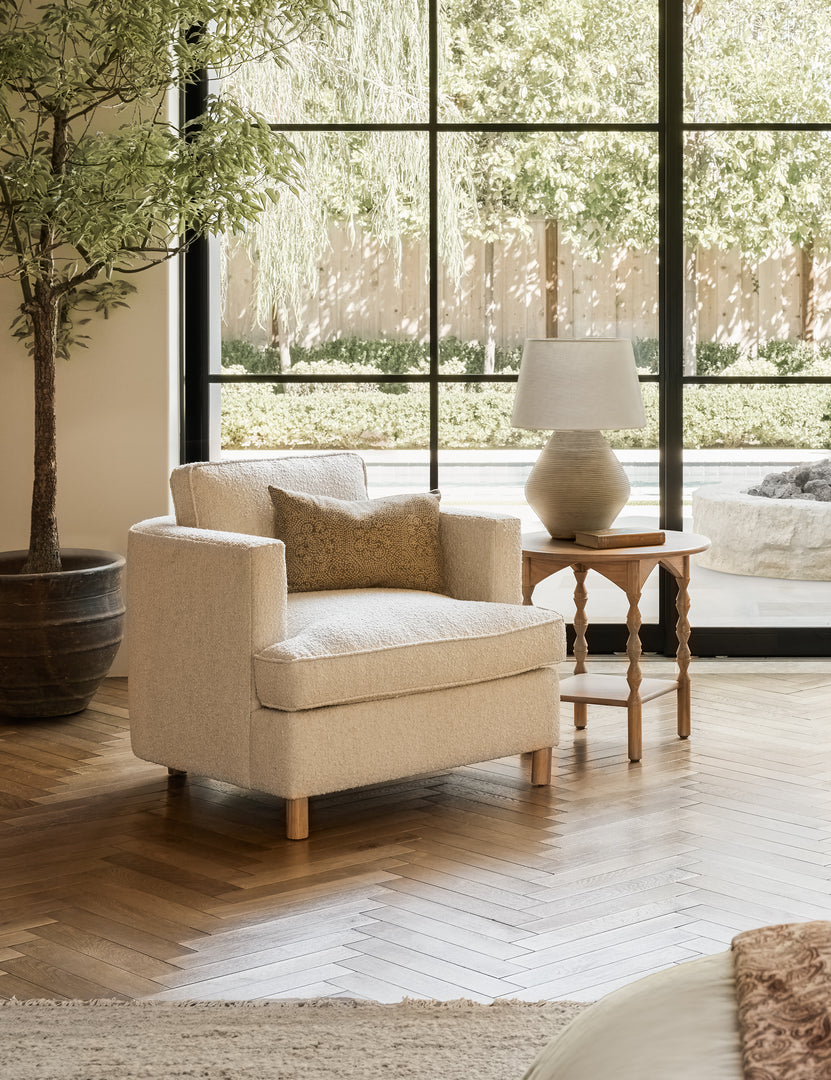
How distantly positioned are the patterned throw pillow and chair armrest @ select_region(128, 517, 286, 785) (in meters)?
0.30

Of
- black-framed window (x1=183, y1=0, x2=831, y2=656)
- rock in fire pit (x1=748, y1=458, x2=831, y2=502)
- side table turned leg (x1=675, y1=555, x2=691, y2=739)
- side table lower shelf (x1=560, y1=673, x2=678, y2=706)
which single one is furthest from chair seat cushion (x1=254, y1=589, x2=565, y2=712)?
rock in fire pit (x1=748, y1=458, x2=831, y2=502)

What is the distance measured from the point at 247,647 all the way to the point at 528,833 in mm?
788

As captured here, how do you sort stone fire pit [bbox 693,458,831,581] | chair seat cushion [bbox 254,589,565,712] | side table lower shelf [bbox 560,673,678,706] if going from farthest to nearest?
stone fire pit [bbox 693,458,831,581], side table lower shelf [bbox 560,673,678,706], chair seat cushion [bbox 254,589,565,712]

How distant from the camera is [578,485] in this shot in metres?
4.05

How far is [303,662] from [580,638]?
1460 millimetres

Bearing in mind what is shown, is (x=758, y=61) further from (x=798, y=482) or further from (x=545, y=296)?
(x=798, y=482)

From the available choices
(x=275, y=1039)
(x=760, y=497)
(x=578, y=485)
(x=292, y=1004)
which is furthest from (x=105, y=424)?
(x=275, y=1039)

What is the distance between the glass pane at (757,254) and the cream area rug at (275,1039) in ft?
10.7

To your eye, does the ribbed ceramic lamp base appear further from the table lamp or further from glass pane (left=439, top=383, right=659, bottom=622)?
glass pane (left=439, top=383, right=659, bottom=622)

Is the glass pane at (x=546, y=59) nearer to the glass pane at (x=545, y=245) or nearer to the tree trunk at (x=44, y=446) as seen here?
the glass pane at (x=545, y=245)

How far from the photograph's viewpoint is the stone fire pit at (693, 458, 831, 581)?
508 cm

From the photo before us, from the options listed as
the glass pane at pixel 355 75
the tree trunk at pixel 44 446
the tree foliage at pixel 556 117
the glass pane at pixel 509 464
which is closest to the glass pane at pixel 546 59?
the tree foliage at pixel 556 117

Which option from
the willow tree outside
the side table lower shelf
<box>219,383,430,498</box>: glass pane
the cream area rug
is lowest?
the cream area rug

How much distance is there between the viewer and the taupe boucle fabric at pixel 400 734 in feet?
10.5
